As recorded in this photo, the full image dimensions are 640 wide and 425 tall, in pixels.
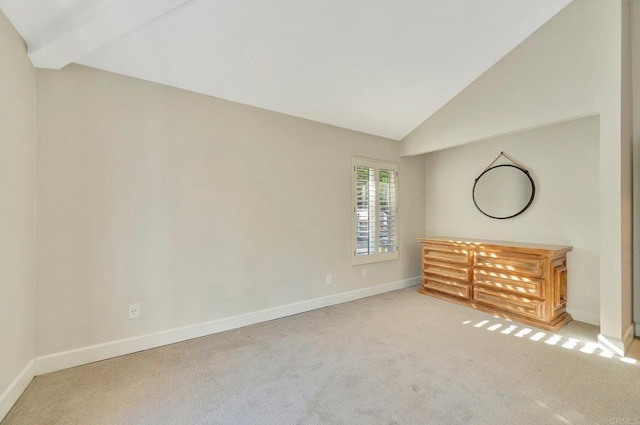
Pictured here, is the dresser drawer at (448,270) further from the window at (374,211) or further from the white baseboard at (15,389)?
the white baseboard at (15,389)

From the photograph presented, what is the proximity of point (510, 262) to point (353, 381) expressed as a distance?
233cm

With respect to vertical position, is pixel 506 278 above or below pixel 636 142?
below

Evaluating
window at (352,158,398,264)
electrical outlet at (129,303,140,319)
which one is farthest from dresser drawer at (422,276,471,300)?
electrical outlet at (129,303,140,319)

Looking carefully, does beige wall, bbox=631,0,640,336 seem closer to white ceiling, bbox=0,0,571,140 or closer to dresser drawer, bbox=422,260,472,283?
white ceiling, bbox=0,0,571,140

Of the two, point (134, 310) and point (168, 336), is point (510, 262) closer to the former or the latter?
point (168, 336)

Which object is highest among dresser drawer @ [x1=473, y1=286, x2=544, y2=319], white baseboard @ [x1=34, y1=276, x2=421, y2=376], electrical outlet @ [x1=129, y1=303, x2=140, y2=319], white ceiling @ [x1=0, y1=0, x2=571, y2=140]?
white ceiling @ [x1=0, y1=0, x2=571, y2=140]

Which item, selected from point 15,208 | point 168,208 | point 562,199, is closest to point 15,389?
point 15,208

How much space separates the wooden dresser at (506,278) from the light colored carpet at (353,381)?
0.86 feet

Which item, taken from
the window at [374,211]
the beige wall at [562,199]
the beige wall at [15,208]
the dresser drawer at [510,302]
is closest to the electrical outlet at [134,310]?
the beige wall at [15,208]

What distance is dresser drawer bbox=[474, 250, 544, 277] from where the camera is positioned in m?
3.01

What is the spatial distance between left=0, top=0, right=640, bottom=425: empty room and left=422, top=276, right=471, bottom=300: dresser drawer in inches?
1.1

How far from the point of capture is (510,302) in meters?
3.22

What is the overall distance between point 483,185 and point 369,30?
270cm

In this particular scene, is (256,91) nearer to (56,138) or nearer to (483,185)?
(56,138)
